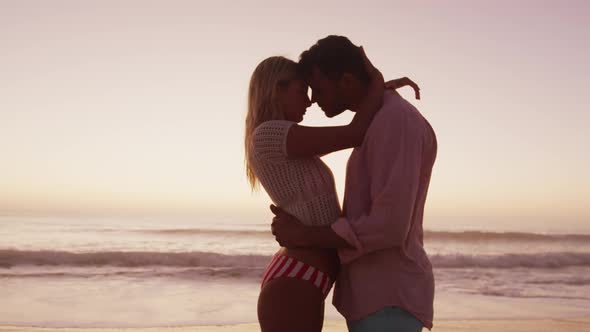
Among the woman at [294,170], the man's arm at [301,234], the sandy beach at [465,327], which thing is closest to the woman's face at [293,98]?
the woman at [294,170]

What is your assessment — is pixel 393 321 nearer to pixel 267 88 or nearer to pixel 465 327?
pixel 267 88

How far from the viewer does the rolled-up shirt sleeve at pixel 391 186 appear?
1.84 meters

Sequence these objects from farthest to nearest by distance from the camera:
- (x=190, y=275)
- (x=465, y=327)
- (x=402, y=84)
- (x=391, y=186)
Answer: (x=190, y=275)
(x=465, y=327)
(x=402, y=84)
(x=391, y=186)

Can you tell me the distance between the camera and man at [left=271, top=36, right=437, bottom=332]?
1855 millimetres

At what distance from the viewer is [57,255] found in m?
13.1

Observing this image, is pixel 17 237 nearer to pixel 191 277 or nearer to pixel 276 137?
pixel 191 277

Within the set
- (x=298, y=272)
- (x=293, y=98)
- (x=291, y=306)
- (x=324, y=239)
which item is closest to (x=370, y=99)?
(x=293, y=98)

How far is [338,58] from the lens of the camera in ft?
6.63

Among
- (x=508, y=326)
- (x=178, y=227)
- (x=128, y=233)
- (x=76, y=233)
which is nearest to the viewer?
(x=508, y=326)

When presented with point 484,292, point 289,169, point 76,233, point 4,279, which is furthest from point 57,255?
point 289,169

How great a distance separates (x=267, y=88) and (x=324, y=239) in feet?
1.95

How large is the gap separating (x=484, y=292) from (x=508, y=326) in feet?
11.3

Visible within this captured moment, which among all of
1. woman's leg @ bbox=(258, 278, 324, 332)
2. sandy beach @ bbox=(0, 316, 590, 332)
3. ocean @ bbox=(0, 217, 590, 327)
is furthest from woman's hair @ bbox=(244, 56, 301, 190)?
ocean @ bbox=(0, 217, 590, 327)

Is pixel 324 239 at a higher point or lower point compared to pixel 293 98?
lower
